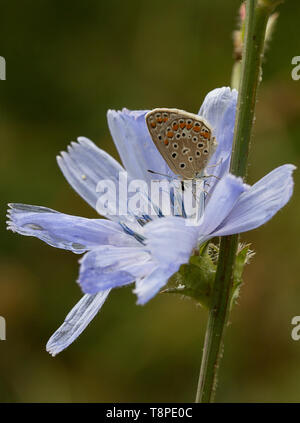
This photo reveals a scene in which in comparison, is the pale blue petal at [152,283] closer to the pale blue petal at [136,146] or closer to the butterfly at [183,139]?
the butterfly at [183,139]

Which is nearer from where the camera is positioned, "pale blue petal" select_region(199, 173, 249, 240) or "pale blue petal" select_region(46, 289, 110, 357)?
"pale blue petal" select_region(199, 173, 249, 240)

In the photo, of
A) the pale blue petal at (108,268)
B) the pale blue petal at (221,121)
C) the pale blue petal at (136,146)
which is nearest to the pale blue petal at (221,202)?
the pale blue petal at (108,268)

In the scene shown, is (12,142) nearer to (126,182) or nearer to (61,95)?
(61,95)

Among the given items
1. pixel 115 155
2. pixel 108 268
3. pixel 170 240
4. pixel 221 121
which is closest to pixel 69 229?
pixel 108 268

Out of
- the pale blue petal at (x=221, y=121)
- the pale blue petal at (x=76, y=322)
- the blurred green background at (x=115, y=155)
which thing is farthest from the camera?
the blurred green background at (x=115, y=155)

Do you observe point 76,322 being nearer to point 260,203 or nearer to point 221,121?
point 260,203

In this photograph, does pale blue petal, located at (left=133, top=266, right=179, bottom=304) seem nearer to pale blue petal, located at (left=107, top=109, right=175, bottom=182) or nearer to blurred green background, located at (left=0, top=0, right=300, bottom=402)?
pale blue petal, located at (left=107, top=109, right=175, bottom=182)

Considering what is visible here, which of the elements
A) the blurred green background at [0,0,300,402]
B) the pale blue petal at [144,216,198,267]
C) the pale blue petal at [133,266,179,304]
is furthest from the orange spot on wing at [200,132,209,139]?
the blurred green background at [0,0,300,402]
